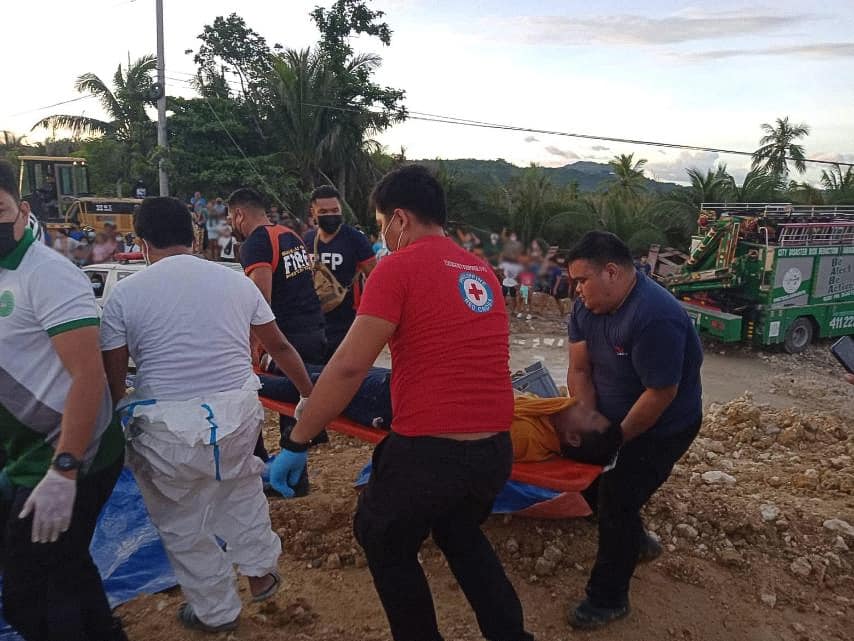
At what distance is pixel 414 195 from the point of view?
216 cm

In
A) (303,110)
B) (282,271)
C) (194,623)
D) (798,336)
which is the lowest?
(798,336)

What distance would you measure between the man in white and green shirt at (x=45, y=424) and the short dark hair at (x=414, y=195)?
3.23ft

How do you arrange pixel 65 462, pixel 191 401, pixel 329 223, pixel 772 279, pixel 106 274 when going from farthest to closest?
1. pixel 772 279
2. pixel 106 274
3. pixel 329 223
4. pixel 191 401
5. pixel 65 462

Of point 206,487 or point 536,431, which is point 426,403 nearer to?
point 206,487

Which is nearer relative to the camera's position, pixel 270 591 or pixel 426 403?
pixel 426 403

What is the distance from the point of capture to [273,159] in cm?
1825

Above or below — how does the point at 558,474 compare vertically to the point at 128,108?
below

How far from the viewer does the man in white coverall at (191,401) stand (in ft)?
7.58

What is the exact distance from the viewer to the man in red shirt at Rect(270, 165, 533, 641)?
2000 millimetres

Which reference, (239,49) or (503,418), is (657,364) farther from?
(239,49)

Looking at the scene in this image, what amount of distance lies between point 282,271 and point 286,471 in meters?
1.19

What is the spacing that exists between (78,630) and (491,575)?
4.52 ft

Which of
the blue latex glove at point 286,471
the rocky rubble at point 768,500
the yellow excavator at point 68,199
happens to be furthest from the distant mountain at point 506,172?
the blue latex glove at point 286,471

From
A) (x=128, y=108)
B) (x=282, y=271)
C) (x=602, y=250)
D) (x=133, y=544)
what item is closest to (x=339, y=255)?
(x=282, y=271)
